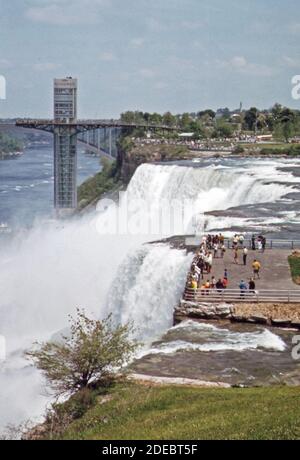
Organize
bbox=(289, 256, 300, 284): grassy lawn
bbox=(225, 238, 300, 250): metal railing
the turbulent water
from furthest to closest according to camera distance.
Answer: bbox=(225, 238, 300, 250): metal railing < bbox=(289, 256, 300, 284): grassy lawn < the turbulent water

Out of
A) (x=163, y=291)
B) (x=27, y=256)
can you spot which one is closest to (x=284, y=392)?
(x=163, y=291)

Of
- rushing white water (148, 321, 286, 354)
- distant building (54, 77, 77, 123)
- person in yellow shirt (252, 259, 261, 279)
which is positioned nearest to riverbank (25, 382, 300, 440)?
rushing white water (148, 321, 286, 354)

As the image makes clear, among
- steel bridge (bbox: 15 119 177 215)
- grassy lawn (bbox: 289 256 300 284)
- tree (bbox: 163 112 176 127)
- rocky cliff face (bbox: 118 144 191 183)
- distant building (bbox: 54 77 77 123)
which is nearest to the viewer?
grassy lawn (bbox: 289 256 300 284)

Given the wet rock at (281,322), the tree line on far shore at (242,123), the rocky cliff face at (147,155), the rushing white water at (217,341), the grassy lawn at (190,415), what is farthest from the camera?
the tree line on far shore at (242,123)

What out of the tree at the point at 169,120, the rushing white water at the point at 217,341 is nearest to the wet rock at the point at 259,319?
the rushing white water at the point at 217,341

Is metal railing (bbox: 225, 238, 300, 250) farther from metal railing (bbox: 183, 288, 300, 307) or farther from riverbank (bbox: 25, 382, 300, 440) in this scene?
riverbank (bbox: 25, 382, 300, 440)

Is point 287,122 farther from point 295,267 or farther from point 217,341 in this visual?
point 217,341

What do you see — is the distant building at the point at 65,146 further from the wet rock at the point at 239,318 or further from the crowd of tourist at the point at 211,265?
the wet rock at the point at 239,318
